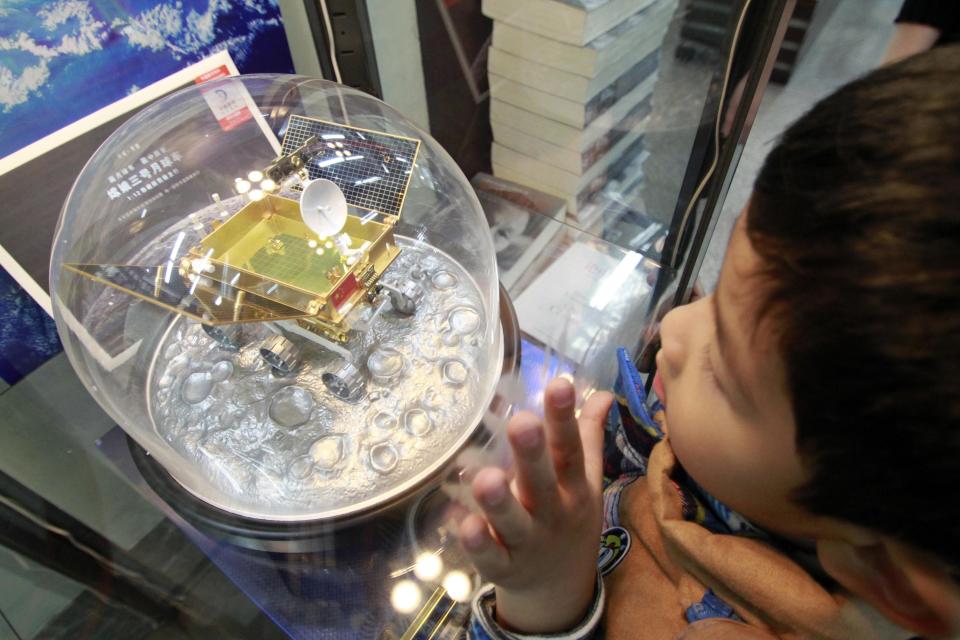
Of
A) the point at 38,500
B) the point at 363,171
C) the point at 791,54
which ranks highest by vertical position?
→ the point at 363,171

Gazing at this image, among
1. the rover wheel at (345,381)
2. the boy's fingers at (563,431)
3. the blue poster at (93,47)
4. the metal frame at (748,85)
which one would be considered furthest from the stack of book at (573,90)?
the boy's fingers at (563,431)

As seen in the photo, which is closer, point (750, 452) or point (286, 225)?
point (750, 452)

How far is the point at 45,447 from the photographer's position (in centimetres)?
80

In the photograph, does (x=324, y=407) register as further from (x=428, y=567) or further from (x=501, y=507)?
(x=501, y=507)

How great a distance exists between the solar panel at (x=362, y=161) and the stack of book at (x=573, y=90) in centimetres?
42

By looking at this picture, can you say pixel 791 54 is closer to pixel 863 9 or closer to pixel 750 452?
pixel 863 9

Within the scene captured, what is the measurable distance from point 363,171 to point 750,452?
0.58 metres

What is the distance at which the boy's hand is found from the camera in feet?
1.31

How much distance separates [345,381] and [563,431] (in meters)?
0.35

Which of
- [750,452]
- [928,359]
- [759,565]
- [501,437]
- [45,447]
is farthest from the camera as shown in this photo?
[45,447]

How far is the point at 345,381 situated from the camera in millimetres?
699

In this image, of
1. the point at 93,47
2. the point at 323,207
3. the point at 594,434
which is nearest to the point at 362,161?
the point at 323,207

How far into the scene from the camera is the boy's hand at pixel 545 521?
0.40 metres

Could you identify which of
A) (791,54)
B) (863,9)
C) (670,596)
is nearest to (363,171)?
(670,596)
